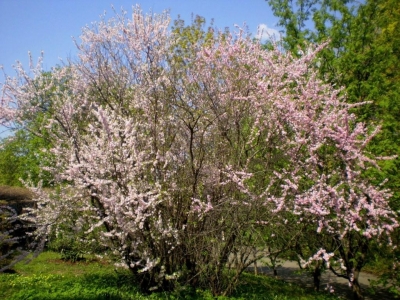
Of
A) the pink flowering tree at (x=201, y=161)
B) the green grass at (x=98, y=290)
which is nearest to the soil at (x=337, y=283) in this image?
the green grass at (x=98, y=290)

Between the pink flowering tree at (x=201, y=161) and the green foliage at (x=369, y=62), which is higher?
the green foliage at (x=369, y=62)

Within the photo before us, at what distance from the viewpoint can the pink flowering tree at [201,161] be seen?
19.3 feet

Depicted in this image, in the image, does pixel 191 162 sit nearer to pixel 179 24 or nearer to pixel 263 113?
pixel 263 113

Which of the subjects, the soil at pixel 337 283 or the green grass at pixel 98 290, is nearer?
the green grass at pixel 98 290

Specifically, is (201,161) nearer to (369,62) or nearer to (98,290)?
(98,290)

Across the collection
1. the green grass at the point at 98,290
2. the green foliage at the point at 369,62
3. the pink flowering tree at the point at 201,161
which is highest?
the green foliage at the point at 369,62

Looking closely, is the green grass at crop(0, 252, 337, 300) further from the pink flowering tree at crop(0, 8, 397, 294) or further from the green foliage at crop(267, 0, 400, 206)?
the green foliage at crop(267, 0, 400, 206)

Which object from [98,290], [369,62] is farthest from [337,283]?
[98,290]

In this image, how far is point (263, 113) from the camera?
22.6 ft

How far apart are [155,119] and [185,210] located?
6.05ft

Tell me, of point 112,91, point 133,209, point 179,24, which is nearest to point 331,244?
point 133,209

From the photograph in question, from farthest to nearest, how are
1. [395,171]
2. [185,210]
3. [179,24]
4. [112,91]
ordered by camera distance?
[179,24], [112,91], [395,171], [185,210]

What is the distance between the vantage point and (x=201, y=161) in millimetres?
6668

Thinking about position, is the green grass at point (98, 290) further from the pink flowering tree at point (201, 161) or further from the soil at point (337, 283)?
the soil at point (337, 283)
